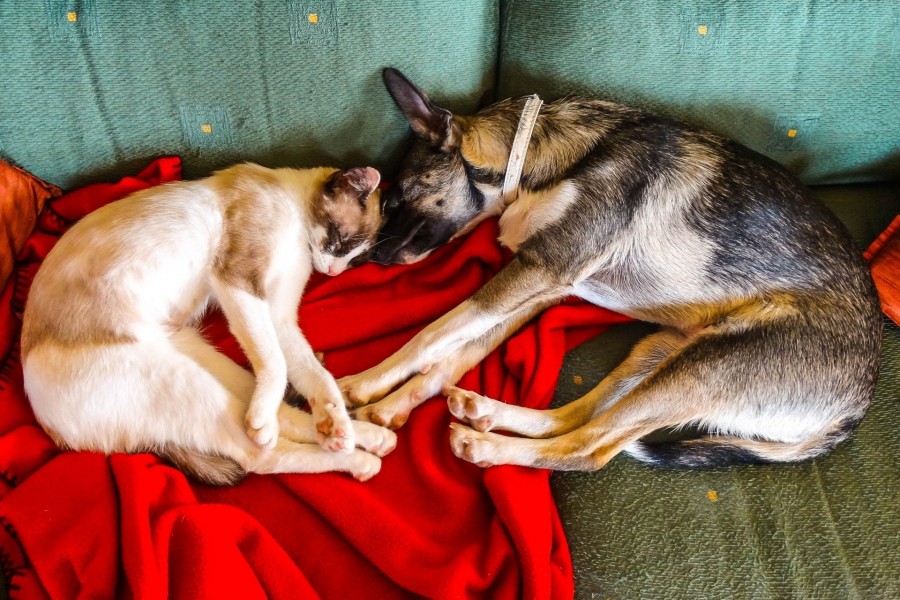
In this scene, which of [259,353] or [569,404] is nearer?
[259,353]

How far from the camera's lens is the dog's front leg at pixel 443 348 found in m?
1.73

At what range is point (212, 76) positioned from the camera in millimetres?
1765

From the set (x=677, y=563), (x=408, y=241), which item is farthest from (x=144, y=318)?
(x=677, y=563)

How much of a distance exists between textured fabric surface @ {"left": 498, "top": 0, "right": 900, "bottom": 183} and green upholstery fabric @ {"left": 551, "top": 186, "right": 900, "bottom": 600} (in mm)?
1012

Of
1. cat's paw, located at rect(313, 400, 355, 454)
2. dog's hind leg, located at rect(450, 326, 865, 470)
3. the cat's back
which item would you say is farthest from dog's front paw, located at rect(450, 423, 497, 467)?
the cat's back

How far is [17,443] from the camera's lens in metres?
1.42

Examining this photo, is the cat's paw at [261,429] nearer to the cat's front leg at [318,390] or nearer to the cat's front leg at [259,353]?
the cat's front leg at [259,353]

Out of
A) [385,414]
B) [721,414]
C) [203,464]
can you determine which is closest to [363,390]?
[385,414]

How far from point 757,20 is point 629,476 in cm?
151

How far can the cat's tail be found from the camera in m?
1.46

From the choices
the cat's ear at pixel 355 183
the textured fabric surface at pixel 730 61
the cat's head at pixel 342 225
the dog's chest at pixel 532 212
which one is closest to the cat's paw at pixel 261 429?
the cat's head at pixel 342 225

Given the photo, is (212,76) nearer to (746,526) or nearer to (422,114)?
(422,114)

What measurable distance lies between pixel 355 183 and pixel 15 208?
1.00 m

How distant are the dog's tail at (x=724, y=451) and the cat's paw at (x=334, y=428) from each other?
766 mm
